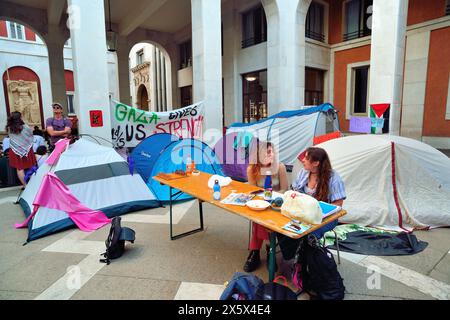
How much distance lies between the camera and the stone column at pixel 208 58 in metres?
7.36

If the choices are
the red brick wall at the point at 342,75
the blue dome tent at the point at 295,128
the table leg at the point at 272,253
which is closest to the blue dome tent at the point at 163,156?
the blue dome tent at the point at 295,128

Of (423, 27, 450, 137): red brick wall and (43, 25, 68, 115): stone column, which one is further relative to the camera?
(43, 25, 68, 115): stone column

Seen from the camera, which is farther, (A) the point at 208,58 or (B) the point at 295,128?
(A) the point at 208,58

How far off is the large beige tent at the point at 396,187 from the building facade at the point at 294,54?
438 cm

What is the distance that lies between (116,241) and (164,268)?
68cm

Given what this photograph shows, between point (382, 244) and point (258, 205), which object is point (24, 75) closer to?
point (258, 205)

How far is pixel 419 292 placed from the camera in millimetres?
2594

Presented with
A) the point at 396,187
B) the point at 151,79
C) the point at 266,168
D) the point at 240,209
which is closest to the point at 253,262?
the point at 240,209

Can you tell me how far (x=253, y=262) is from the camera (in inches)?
119

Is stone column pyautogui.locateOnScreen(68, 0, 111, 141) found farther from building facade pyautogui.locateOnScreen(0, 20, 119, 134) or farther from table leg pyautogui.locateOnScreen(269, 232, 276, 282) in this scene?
building facade pyautogui.locateOnScreen(0, 20, 119, 134)

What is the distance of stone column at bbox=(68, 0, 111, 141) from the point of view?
5.75m

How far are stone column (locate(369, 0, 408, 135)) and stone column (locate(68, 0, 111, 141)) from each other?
7.29 meters

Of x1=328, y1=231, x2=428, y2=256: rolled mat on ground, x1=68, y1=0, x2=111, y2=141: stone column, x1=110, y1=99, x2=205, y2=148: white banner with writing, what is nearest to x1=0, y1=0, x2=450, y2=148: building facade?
x1=68, y1=0, x2=111, y2=141: stone column
